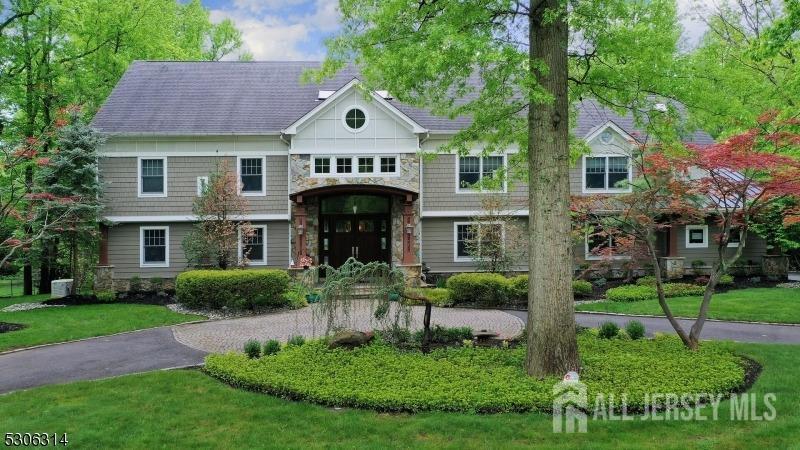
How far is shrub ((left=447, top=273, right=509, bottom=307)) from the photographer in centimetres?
1556

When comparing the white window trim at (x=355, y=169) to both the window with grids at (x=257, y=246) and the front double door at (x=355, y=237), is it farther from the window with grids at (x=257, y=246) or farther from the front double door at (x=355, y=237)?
the window with grids at (x=257, y=246)

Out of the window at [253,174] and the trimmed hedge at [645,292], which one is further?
the window at [253,174]

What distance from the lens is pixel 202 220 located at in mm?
17953

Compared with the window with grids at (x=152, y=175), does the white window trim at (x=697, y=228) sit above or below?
below

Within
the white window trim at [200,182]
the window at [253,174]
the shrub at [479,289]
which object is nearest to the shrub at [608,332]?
the shrub at [479,289]

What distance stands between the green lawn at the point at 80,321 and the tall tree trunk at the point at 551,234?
968 cm

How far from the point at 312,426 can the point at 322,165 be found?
46.1 ft

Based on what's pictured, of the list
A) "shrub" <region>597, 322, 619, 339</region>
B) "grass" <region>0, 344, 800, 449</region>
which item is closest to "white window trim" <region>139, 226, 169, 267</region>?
"grass" <region>0, 344, 800, 449</region>

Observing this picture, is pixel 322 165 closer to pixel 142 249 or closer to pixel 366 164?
pixel 366 164

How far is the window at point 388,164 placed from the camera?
62.4ft

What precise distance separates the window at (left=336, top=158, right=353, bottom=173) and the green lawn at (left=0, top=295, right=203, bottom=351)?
743 cm

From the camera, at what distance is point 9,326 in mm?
12539

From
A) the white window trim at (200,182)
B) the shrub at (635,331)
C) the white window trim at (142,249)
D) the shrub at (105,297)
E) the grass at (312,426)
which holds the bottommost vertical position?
the grass at (312,426)

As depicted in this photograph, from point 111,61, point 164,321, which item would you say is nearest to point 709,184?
point 164,321
